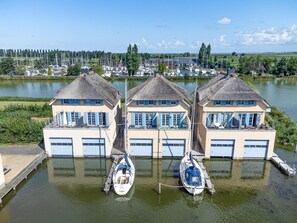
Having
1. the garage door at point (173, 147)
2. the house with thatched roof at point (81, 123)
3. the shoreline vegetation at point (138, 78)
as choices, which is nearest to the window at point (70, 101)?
the house with thatched roof at point (81, 123)

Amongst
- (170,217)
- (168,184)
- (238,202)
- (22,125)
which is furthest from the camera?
(22,125)

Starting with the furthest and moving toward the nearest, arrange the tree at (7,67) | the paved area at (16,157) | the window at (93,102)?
the tree at (7,67) < the window at (93,102) < the paved area at (16,157)

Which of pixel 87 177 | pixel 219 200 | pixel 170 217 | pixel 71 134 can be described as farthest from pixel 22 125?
pixel 219 200

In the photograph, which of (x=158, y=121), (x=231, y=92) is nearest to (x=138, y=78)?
(x=158, y=121)

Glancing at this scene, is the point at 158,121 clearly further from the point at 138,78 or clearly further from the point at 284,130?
the point at 138,78

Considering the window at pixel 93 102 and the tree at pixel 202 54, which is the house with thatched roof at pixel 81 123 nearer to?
the window at pixel 93 102

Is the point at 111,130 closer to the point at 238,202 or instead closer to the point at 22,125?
the point at 22,125
